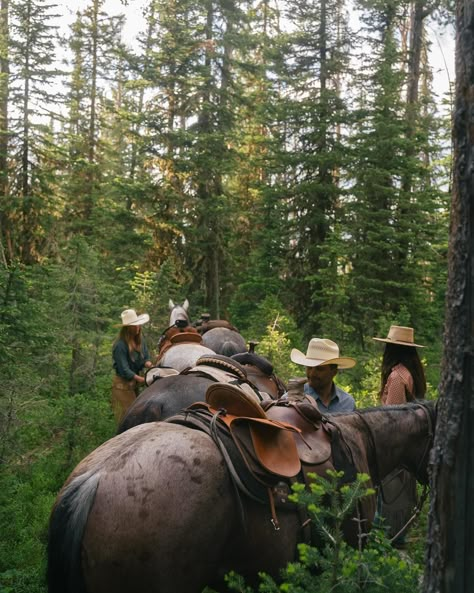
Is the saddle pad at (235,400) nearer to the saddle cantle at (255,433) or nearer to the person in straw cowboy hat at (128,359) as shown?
the saddle cantle at (255,433)

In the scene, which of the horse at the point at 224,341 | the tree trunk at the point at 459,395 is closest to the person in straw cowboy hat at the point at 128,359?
the horse at the point at 224,341

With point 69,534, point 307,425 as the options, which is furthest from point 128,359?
point 69,534

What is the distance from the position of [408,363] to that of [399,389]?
32 centimetres

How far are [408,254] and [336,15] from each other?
9.54m

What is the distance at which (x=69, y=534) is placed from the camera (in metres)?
2.67

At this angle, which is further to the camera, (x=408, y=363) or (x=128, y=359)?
(x=128, y=359)

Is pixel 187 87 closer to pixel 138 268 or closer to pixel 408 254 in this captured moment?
pixel 138 268

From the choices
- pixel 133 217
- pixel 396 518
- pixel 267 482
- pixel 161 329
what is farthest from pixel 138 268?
pixel 267 482

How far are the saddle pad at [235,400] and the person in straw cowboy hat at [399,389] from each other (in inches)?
78.8

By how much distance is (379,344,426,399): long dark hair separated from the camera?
502cm

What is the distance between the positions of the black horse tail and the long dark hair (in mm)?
3185

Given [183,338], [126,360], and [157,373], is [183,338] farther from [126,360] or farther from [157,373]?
[157,373]

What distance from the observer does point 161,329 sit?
442 inches

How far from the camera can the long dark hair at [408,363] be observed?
5.02 metres
